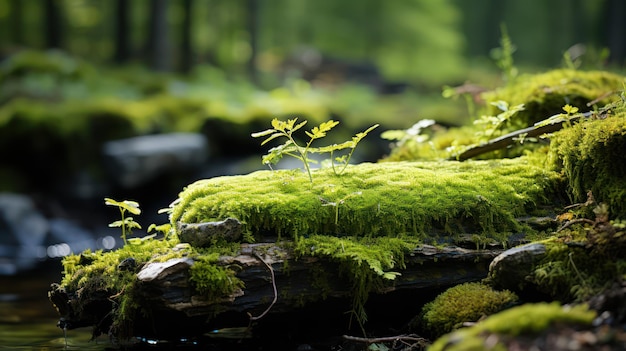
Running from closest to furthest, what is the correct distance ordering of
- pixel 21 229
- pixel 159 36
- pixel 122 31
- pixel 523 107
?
pixel 523 107, pixel 21 229, pixel 159 36, pixel 122 31

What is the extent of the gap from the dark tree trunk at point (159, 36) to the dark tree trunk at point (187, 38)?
3.19 meters

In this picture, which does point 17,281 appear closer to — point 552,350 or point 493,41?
point 552,350

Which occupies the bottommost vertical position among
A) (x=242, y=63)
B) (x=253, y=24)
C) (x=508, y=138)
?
(x=508, y=138)

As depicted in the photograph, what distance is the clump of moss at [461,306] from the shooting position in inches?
120

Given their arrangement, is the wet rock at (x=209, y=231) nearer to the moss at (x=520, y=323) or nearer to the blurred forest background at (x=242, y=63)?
the moss at (x=520, y=323)

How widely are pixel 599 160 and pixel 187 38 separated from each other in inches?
882

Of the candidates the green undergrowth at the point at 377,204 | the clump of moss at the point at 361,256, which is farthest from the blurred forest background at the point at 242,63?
the clump of moss at the point at 361,256

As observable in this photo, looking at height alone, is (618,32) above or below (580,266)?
above

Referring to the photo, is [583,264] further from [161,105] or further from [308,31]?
[308,31]

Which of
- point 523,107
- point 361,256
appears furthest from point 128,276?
point 523,107

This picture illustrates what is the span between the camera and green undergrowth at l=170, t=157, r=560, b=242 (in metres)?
3.46

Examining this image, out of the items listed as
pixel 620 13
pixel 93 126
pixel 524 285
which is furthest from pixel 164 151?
pixel 620 13

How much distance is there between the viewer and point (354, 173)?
4078mm

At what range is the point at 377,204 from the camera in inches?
140
